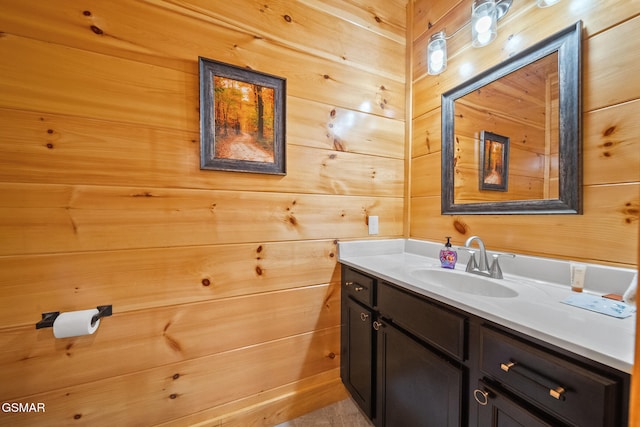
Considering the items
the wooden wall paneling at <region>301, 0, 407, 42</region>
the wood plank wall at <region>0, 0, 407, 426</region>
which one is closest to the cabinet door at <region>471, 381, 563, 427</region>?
the wood plank wall at <region>0, 0, 407, 426</region>

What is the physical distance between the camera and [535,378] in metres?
0.59

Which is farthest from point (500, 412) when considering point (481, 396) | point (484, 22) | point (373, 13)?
point (373, 13)

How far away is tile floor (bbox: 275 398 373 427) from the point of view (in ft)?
4.38

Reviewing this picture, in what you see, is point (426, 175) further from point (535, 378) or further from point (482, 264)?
point (535, 378)

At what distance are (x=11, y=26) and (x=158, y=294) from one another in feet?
3.74

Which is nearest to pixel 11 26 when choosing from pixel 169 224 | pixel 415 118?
pixel 169 224

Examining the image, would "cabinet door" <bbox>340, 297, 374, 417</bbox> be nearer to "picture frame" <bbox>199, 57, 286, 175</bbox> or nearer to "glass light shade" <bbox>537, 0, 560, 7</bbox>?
"picture frame" <bbox>199, 57, 286, 175</bbox>

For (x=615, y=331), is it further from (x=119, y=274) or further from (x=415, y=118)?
(x=119, y=274)

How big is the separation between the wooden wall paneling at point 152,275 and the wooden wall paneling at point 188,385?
30 cm

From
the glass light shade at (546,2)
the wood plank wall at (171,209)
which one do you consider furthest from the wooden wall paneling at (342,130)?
the glass light shade at (546,2)

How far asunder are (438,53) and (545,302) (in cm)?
133

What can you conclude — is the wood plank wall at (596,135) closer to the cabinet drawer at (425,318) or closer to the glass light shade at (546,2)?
the glass light shade at (546,2)

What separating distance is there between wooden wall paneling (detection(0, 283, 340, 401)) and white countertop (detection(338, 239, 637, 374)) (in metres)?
0.41

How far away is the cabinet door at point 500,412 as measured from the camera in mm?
603
